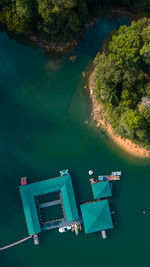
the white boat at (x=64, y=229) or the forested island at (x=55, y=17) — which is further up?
the forested island at (x=55, y=17)

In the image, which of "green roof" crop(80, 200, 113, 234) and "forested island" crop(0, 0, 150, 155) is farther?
"green roof" crop(80, 200, 113, 234)

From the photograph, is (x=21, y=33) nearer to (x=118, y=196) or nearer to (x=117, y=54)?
(x=117, y=54)

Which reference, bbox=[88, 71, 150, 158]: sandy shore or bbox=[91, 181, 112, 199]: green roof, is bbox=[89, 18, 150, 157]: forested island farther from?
bbox=[91, 181, 112, 199]: green roof

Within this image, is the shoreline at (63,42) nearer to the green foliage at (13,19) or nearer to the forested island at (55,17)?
the forested island at (55,17)

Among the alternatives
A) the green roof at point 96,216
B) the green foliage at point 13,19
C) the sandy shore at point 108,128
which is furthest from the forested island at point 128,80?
the green foliage at point 13,19

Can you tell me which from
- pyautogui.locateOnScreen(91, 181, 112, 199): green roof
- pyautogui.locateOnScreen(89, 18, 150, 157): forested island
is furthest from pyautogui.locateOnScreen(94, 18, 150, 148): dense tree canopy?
pyautogui.locateOnScreen(91, 181, 112, 199): green roof

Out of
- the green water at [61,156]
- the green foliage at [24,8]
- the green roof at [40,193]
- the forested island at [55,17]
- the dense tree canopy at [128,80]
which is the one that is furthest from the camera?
the green water at [61,156]

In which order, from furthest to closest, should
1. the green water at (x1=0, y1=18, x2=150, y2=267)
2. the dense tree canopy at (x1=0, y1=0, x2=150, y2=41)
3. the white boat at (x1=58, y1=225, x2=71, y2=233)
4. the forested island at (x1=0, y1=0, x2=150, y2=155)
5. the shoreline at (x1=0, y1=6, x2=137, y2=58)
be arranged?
the shoreline at (x1=0, y1=6, x2=137, y2=58), the green water at (x1=0, y1=18, x2=150, y2=267), the white boat at (x1=58, y1=225, x2=71, y2=233), the dense tree canopy at (x1=0, y1=0, x2=150, y2=41), the forested island at (x1=0, y1=0, x2=150, y2=155)
